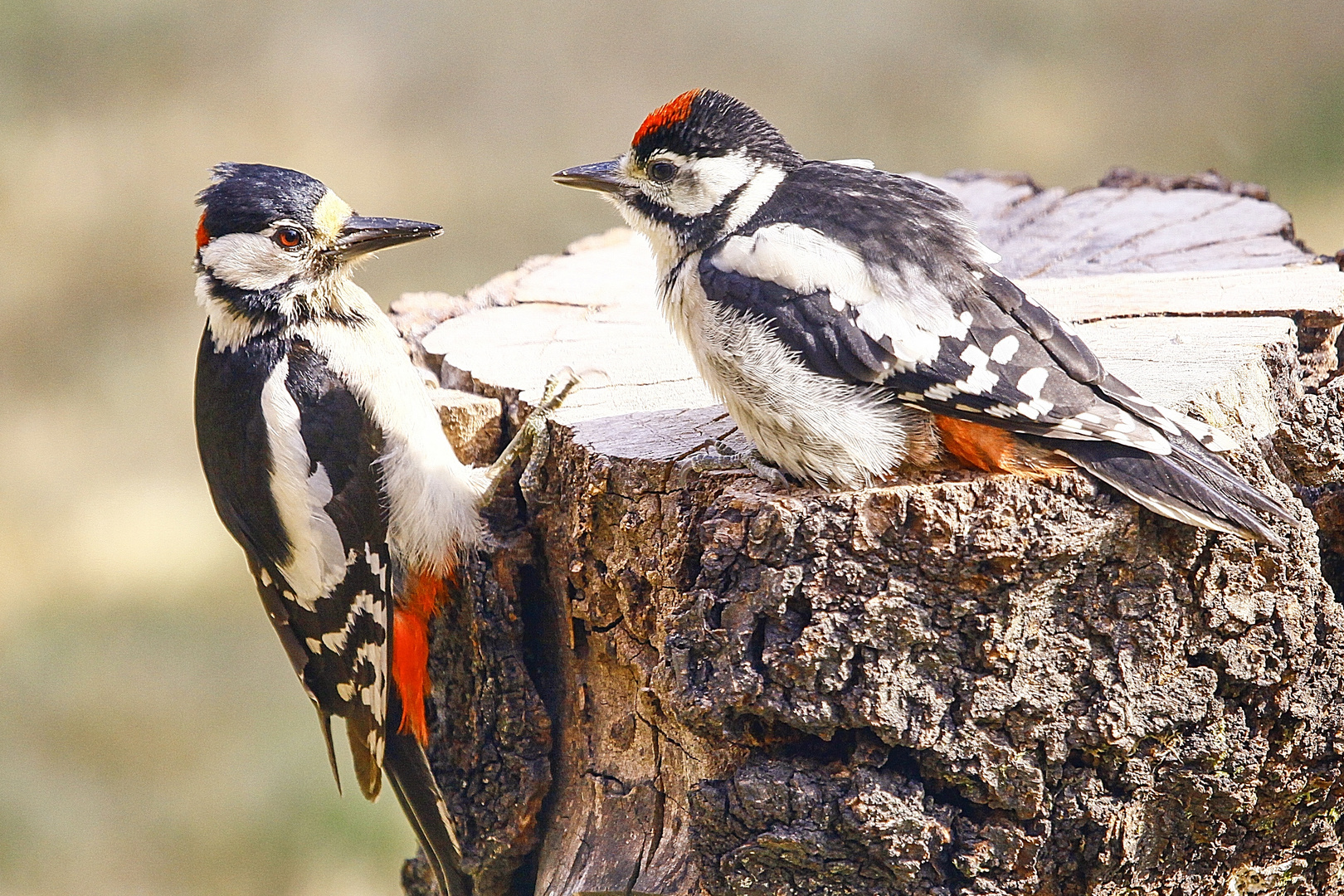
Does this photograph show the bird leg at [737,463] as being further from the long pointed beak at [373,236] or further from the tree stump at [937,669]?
the long pointed beak at [373,236]

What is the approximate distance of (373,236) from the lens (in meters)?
2.35

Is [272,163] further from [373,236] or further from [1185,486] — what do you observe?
[1185,486]

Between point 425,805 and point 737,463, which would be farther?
point 425,805

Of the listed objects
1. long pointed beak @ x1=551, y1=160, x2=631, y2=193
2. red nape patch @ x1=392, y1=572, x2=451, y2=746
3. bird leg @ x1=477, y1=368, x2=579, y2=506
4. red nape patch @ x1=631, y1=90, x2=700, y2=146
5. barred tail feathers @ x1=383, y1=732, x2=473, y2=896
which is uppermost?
red nape patch @ x1=631, y1=90, x2=700, y2=146

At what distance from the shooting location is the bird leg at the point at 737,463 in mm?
1832

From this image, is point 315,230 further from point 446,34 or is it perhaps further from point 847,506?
point 446,34

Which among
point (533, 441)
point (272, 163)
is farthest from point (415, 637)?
point (272, 163)

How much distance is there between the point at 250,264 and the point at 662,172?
34.4 inches

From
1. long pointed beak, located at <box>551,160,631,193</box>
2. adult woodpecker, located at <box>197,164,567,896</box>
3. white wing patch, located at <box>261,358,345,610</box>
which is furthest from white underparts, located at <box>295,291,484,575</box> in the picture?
long pointed beak, located at <box>551,160,631,193</box>

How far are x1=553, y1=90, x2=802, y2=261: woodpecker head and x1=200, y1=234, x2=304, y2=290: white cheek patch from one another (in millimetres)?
745

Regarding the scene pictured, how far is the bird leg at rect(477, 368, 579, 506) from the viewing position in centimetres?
219

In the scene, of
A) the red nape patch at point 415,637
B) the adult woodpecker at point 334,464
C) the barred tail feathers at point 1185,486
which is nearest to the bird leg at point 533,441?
the adult woodpecker at point 334,464

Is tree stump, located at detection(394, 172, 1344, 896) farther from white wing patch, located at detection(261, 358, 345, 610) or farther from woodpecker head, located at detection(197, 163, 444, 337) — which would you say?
woodpecker head, located at detection(197, 163, 444, 337)

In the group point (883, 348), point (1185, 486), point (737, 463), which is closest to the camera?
point (1185, 486)
